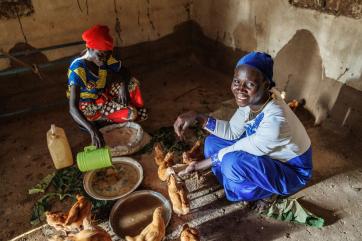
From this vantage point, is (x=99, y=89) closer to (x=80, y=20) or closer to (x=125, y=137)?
(x=125, y=137)

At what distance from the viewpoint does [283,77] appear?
4145mm

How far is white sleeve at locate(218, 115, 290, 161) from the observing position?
7.14ft

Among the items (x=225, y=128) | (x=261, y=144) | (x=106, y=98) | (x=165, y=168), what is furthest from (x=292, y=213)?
(x=106, y=98)

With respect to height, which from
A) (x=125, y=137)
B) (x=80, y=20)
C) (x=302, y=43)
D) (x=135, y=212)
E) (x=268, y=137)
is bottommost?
(x=135, y=212)

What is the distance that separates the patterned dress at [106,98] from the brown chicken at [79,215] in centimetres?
138

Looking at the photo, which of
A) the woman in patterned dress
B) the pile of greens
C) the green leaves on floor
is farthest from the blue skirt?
the woman in patterned dress

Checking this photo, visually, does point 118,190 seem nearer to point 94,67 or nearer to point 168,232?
point 168,232

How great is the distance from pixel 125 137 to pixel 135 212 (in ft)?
3.82

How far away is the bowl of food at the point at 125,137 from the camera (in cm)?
333

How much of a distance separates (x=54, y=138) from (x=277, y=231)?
8.01 ft

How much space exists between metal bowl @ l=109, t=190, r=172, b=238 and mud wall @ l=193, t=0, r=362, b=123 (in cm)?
248

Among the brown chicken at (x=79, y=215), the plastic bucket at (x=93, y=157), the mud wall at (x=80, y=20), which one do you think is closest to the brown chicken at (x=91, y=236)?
the brown chicken at (x=79, y=215)

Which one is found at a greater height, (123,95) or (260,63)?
(260,63)

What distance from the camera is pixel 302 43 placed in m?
3.71
